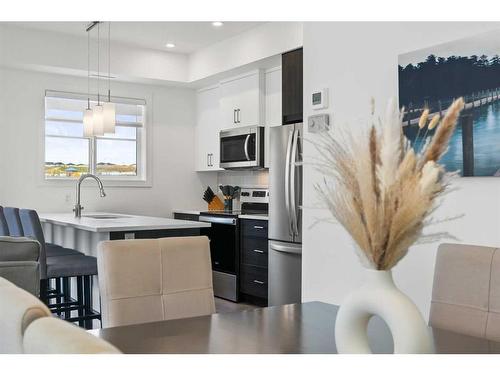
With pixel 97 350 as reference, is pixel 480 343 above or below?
below

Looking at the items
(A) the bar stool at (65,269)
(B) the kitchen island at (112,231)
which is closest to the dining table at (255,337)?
(B) the kitchen island at (112,231)

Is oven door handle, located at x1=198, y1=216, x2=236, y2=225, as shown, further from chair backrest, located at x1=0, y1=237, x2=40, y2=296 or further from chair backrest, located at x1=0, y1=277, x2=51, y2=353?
chair backrest, located at x1=0, y1=277, x2=51, y2=353

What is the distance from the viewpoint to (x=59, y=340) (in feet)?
2.19

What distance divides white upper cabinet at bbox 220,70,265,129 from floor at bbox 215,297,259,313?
1.78 metres

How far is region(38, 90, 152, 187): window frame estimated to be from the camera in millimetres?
5910

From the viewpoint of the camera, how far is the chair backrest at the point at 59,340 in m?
0.64

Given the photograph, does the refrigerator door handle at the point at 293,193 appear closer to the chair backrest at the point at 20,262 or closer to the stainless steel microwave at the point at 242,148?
the stainless steel microwave at the point at 242,148

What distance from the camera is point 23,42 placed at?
551 cm

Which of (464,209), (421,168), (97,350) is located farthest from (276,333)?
(464,209)

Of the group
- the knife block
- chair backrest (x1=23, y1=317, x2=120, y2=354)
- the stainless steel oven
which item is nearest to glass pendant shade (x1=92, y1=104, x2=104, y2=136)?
the stainless steel oven
